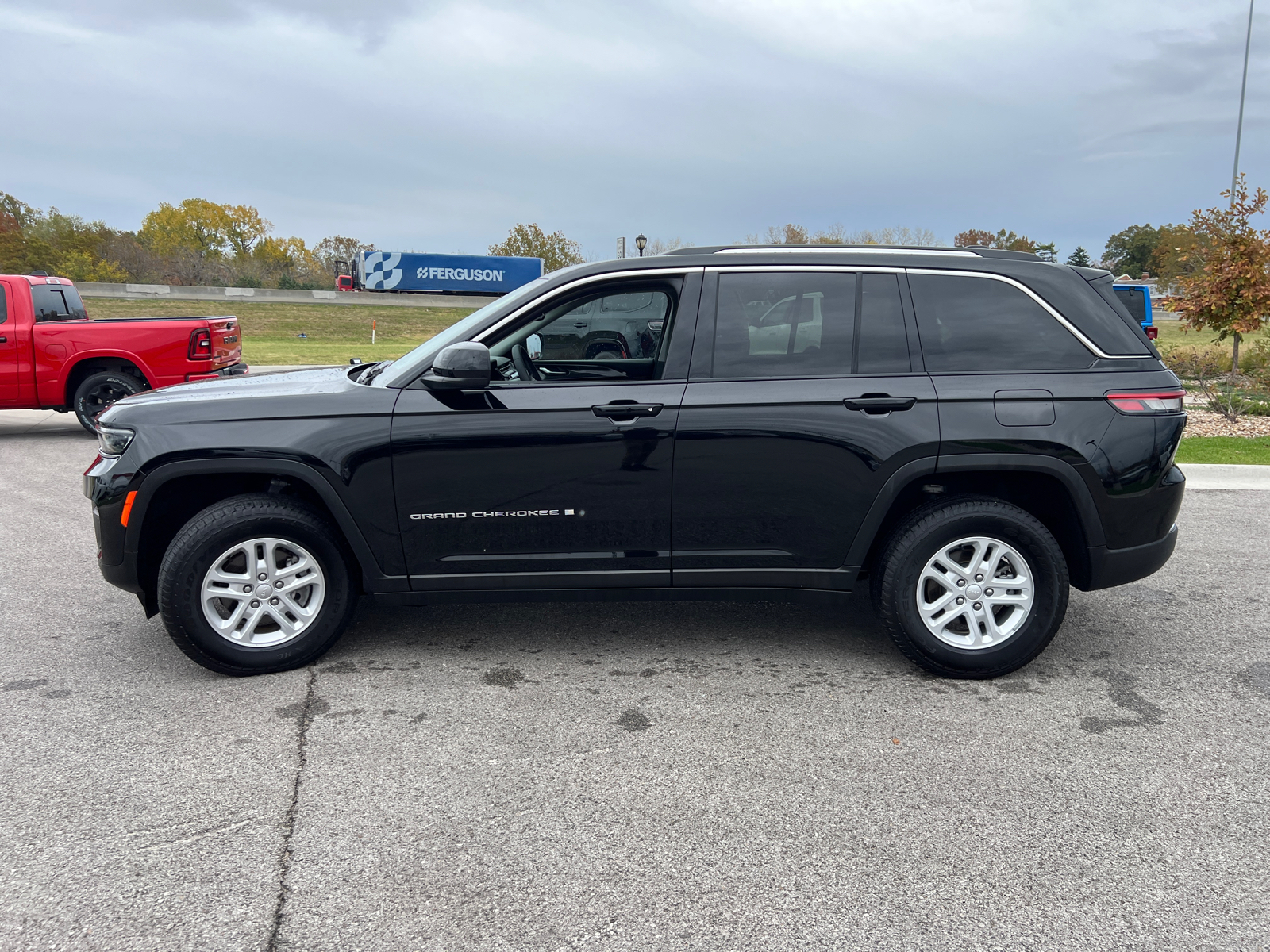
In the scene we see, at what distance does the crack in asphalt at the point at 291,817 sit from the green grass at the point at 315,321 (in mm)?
25017

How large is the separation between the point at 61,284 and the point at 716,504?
10.9m

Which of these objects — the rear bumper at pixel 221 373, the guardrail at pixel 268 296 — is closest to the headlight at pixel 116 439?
the rear bumper at pixel 221 373

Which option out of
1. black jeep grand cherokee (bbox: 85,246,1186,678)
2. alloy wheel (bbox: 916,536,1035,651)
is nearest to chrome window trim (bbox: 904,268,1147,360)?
black jeep grand cherokee (bbox: 85,246,1186,678)

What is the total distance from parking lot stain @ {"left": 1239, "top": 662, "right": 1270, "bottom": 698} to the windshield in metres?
2.12

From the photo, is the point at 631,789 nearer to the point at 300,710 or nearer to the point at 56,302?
the point at 300,710

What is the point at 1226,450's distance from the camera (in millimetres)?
10156

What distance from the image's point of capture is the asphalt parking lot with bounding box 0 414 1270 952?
242 cm

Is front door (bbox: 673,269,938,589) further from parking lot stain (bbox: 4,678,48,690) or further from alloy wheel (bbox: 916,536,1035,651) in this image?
parking lot stain (bbox: 4,678,48,690)

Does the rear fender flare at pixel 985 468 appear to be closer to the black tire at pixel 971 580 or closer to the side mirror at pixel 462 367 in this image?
the black tire at pixel 971 580

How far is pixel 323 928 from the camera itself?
237 centimetres

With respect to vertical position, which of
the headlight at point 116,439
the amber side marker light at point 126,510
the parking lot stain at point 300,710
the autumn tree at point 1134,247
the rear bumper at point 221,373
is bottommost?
the parking lot stain at point 300,710

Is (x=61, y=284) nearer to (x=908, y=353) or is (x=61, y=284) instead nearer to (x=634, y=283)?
(x=634, y=283)

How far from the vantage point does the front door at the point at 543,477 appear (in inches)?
151

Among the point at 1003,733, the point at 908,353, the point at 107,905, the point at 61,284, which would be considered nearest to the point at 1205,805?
the point at 1003,733
